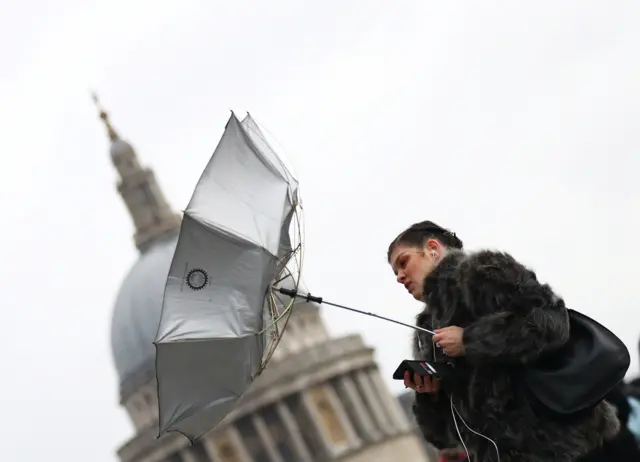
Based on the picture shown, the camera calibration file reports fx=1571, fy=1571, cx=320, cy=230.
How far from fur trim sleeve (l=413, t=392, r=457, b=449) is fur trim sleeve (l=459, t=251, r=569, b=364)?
1.36 ft

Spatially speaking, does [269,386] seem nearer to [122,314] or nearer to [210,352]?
[122,314]

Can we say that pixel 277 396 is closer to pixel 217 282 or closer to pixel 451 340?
pixel 217 282

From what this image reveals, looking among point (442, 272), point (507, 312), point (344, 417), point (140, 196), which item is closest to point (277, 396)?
point (344, 417)

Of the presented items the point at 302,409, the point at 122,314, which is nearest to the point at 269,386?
the point at 302,409

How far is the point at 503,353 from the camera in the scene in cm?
524

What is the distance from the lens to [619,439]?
5.93 meters

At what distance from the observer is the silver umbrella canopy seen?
21.7 feet

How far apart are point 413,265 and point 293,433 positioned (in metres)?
59.2

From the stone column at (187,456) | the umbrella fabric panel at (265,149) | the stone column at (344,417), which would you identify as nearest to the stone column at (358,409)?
the stone column at (344,417)

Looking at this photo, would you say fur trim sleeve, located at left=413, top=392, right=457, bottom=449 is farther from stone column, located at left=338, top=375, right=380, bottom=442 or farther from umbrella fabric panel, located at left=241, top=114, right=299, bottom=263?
stone column, located at left=338, top=375, right=380, bottom=442

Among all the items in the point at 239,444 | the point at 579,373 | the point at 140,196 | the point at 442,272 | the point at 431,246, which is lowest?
the point at 579,373

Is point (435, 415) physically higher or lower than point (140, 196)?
lower

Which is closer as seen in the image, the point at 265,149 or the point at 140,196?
the point at 265,149

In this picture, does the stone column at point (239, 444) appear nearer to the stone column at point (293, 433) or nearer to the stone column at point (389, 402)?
the stone column at point (293, 433)
